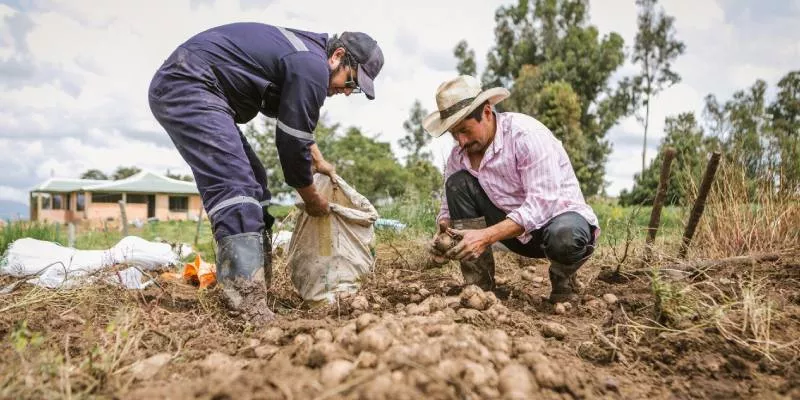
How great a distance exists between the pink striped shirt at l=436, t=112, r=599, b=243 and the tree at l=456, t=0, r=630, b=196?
73.4 ft

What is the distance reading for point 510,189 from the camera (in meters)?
2.96

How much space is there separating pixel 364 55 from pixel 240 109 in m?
0.68

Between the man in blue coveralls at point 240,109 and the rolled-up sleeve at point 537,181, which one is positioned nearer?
the man in blue coveralls at point 240,109

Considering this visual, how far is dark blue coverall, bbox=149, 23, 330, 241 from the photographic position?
2395 millimetres

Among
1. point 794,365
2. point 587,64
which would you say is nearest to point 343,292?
point 794,365

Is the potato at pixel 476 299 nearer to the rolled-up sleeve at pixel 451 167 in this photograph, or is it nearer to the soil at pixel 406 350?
the soil at pixel 406 350

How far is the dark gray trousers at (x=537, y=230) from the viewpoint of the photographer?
273 centimetres

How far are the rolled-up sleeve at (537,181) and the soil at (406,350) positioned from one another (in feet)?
1.51

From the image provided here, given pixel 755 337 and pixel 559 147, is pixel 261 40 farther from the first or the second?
pixel 755 337

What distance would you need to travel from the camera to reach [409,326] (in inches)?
66.3

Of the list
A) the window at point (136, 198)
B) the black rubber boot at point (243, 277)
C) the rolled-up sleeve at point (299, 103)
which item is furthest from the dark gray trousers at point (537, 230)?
the window at point (136, 198)

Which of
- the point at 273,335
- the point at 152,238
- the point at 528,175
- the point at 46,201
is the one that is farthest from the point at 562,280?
the point at 46,201

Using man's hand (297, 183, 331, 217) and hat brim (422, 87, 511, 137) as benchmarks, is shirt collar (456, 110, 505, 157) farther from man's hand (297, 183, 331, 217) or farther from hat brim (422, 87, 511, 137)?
man's hand (297, 183, 331, 217)

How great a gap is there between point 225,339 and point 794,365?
6.31 feet
